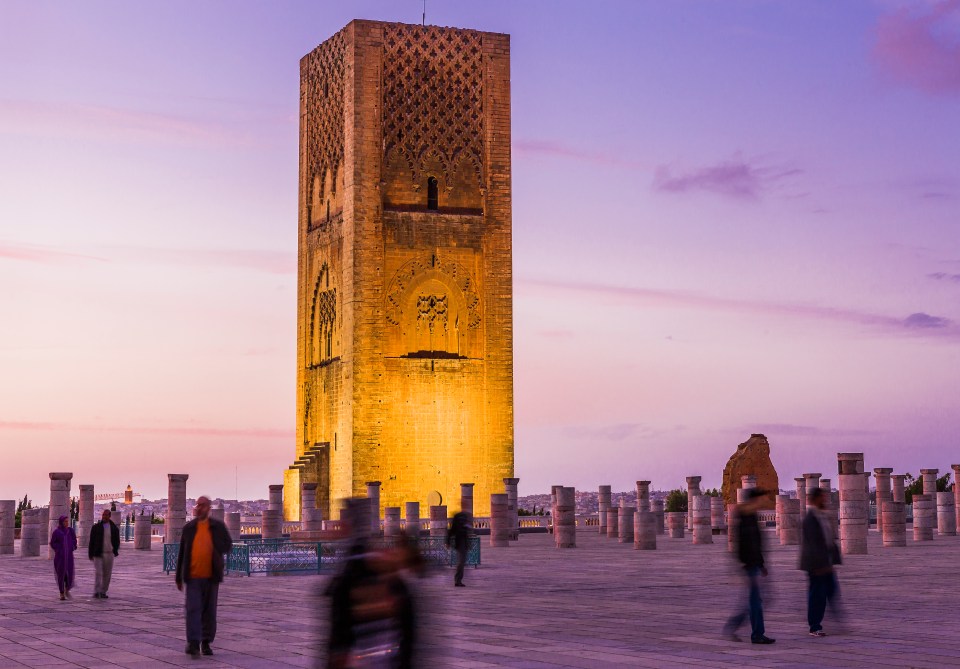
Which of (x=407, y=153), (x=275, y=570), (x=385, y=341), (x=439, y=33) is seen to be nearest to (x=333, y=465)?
(x=385, y=341)

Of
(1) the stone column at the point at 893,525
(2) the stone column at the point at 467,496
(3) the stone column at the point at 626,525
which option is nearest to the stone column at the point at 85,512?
(2) the stone column at the point at 467,496

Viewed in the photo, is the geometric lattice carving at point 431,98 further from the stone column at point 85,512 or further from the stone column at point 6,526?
the stone column at point 6,526

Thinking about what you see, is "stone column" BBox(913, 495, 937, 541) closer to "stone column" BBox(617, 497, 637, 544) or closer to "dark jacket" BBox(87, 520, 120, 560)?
"stone column" BBox(617, 497, 637, 544)

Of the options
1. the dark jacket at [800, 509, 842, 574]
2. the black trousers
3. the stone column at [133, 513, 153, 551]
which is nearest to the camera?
the black trousers

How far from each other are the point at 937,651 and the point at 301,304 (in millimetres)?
40176

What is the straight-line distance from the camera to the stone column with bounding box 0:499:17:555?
110 ft

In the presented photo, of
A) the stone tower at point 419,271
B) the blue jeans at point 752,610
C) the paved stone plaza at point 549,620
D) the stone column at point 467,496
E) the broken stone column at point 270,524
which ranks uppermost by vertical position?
the stone tower at point 419,271

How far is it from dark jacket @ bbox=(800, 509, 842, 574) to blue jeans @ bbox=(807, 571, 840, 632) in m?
0.06

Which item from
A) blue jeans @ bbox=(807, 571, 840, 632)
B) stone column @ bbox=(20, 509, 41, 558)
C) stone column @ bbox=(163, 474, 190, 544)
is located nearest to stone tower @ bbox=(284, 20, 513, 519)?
stone column @ bbox=(163, 474, 190, 544)

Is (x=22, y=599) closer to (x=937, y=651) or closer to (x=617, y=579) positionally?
(x=617, y=579)

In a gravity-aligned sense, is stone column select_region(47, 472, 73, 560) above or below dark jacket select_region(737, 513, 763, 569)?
above

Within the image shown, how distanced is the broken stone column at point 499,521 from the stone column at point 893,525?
8.74 metres

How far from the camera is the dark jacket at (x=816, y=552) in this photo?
11.8 meters

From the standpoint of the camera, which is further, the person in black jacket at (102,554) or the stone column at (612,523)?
the stone column at (612,523)
